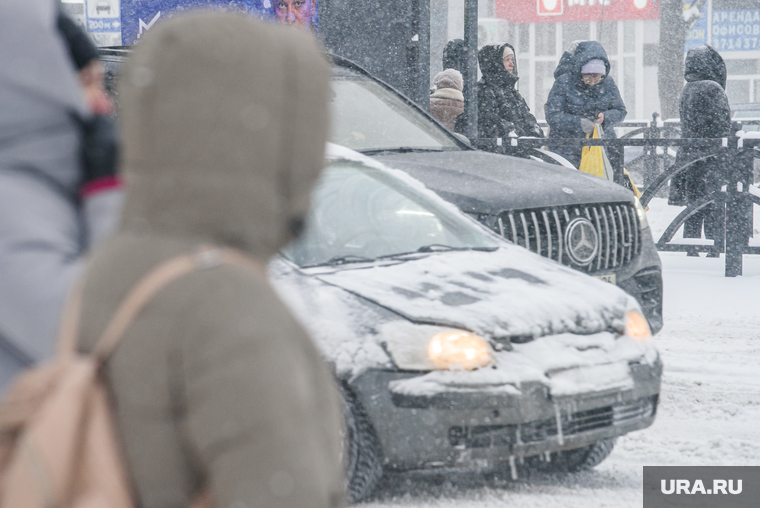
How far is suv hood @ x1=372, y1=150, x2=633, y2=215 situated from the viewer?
5.78m

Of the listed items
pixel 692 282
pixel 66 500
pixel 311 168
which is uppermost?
pixel 311 168

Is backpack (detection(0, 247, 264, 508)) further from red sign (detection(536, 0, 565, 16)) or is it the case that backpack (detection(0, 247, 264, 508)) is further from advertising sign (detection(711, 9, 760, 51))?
red sign (detection(536, 0, 565, 16))

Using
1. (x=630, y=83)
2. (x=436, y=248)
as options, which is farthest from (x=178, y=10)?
(x=630, y=83)

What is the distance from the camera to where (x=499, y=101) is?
10727 millimetres

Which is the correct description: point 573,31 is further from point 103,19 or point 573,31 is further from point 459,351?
point 459,351

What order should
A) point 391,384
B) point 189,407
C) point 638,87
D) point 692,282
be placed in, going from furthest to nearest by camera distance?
point 638,87 < point 692,282 < point 391,384 < point 189,407

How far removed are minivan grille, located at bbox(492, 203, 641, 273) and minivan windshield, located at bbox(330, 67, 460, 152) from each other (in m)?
0.98

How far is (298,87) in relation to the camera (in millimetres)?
1148

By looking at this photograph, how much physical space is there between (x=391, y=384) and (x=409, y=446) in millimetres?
232

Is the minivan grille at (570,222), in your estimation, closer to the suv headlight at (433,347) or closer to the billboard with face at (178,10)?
the suv headlight at (433,347)

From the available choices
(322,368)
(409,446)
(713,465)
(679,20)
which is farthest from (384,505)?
(679,20)

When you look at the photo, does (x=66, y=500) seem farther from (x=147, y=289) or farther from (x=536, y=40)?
(x=536, y=40)

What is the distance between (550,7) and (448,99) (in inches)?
1184

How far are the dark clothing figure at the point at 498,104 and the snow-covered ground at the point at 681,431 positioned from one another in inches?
101
